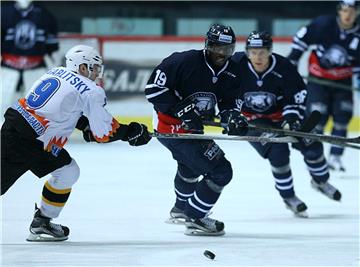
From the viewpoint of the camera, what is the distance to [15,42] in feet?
27.2

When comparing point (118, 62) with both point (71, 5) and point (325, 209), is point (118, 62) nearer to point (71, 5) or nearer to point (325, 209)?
point (71, 5)

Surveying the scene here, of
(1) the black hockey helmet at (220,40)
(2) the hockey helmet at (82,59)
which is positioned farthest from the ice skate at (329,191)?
(2) the hockey helmet at (82,59)

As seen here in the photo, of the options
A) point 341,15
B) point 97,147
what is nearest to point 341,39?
point 341,15

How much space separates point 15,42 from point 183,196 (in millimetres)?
3714

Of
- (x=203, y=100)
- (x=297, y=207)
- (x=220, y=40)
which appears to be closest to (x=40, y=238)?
(x=203, y=100)

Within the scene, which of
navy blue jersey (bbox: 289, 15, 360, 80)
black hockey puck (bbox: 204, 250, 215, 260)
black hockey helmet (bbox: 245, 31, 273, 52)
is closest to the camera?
black hockey puck (bbox: 204, 250, 215, 260)

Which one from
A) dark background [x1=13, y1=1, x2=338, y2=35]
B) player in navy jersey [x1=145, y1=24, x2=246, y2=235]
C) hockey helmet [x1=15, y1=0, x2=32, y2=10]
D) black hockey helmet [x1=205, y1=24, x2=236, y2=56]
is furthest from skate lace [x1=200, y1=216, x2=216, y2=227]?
dark background [x1=13, y1=1, x2=338, y2=35]

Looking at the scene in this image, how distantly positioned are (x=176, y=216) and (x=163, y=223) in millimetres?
70

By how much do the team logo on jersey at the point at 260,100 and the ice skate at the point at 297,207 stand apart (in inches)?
19.1

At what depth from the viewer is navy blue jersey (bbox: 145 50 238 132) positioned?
4562 millimetres

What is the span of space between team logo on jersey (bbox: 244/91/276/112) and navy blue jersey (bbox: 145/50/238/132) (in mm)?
667

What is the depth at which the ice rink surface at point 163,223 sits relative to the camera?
4.11m

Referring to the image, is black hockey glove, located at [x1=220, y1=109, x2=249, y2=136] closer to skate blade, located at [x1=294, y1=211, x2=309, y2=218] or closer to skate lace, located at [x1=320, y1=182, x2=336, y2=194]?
skate blade, located at [x1=294, y1=211, x2=309, y2=218]

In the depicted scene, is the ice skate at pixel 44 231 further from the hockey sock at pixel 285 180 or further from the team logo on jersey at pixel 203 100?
the hockey sock at pixel 285 180
